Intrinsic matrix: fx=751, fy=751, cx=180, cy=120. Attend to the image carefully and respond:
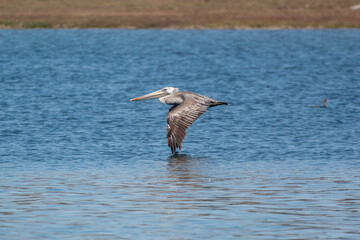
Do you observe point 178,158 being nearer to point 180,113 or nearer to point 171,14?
point 180,113

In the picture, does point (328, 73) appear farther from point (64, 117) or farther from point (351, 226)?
point (351, 226)

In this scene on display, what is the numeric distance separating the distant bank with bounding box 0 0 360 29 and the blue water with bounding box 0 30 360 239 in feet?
72.0

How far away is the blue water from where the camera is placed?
984 cm

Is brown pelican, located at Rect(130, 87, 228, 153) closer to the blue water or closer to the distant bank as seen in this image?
the blue water

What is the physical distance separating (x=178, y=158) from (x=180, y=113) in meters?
0.95

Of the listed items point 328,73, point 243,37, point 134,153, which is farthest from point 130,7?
point 134,153

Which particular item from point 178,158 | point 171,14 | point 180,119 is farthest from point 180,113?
point 171,14

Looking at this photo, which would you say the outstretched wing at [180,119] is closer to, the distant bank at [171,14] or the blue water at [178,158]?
the blue water at [178,158]

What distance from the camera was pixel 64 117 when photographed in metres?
20.8

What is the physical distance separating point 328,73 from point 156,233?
27.7 meters

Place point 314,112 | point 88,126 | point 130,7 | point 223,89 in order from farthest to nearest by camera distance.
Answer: point 130,7
point 223,89
point 314,112
point 88,126

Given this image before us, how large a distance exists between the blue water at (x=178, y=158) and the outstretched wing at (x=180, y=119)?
49 centimetres

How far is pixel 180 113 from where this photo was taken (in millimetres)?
14828

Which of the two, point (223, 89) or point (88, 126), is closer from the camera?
point (88, 126)
